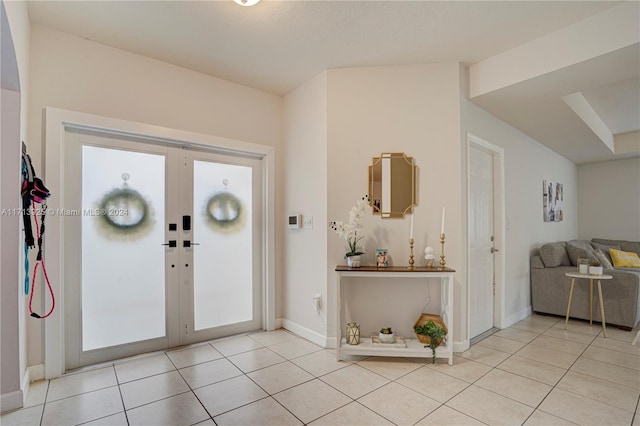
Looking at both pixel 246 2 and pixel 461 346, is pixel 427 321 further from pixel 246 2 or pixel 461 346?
pixel 246 2

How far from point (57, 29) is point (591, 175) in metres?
8.79

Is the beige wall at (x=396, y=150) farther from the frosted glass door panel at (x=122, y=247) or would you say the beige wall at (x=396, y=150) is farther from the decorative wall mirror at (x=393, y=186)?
the frosted glass door panel at (x=122, y=247)

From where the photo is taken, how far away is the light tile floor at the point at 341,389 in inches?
77.7

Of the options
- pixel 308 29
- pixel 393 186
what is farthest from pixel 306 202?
pixel 308 29

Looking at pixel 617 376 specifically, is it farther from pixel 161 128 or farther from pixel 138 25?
pixel 138 25

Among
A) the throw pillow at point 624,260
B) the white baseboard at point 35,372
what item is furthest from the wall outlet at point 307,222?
the throw pillow at point 624,260

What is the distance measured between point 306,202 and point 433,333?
1.78m

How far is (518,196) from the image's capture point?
4.11 meters

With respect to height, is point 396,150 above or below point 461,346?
above

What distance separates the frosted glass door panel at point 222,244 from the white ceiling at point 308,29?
1124 millimetres


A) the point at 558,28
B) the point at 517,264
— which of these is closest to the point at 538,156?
the point at 517,264

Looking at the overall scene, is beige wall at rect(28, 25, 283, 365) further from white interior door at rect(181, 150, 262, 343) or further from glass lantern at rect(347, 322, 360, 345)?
glass lantern at rect(347, 322, 360, 345)

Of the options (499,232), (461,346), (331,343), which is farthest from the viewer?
(499,232)

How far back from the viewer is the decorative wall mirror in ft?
10.1
